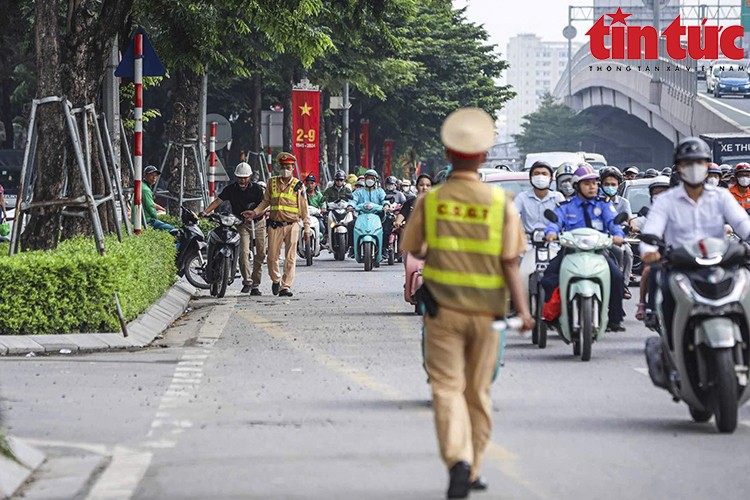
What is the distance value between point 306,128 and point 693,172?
34.9 metres

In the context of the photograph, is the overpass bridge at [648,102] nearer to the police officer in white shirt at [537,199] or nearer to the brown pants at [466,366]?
the police officer in white shirt at [537,199]

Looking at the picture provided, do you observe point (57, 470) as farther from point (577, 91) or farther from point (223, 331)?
A: point (577, 91)

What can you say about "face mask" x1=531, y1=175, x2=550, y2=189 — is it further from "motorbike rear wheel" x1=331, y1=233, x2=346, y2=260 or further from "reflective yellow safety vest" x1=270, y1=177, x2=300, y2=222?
"motorbike rear wheel" x1=331, y1=233, x2=346, y2=260

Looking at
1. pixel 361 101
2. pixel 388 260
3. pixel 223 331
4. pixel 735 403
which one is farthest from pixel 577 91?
pixel 735 403

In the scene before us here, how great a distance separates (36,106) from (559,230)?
5.00 metres

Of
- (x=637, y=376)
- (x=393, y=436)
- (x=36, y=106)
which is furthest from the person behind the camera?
(x=36, y=106)

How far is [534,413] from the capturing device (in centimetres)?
999

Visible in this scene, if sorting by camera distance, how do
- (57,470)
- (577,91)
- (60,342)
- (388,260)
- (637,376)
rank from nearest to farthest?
(57,470), (637,376), (60,342), (388,260), (577,91)

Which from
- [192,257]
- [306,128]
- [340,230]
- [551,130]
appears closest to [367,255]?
[340,230]

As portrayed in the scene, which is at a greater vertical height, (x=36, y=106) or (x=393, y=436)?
(x=36, y=106)

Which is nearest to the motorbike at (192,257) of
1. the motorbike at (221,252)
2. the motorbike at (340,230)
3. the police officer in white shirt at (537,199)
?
the motorbike at (221,252)

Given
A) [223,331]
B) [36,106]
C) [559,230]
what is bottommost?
[223,331]

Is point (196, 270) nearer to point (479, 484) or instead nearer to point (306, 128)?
point (479, 484)

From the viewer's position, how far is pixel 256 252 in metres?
21.6
